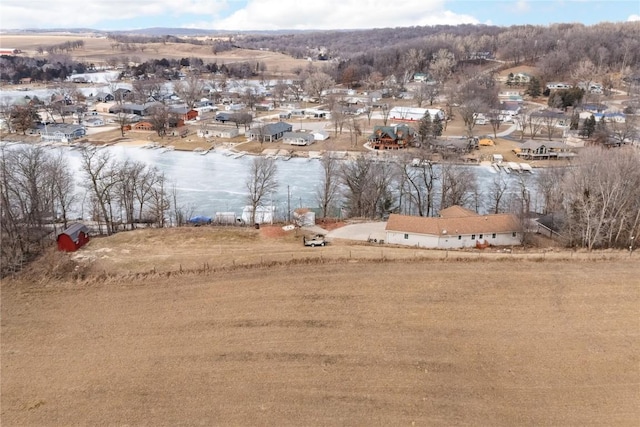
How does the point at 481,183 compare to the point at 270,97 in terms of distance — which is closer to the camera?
the point at 481,183

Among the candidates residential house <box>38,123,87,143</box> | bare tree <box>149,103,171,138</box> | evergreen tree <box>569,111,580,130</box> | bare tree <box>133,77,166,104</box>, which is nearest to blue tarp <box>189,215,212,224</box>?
bare tree <box>149,103,171,138</box>

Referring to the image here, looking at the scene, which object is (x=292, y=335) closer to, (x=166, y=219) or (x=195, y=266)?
(x=195, y=266)

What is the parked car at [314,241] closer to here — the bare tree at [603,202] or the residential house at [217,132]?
the bare tree at [603,202]

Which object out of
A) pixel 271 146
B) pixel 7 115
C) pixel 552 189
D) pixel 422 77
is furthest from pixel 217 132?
pixel 422 77

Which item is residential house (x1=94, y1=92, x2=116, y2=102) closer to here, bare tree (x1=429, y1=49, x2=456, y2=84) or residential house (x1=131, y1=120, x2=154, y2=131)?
residential house (x1=131, y1=120, x2=154, y2=131)

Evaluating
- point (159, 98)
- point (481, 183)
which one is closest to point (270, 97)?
point (159, 98)

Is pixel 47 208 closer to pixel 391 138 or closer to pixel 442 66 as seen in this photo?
pixel 391 138

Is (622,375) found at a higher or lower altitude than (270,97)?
lower
